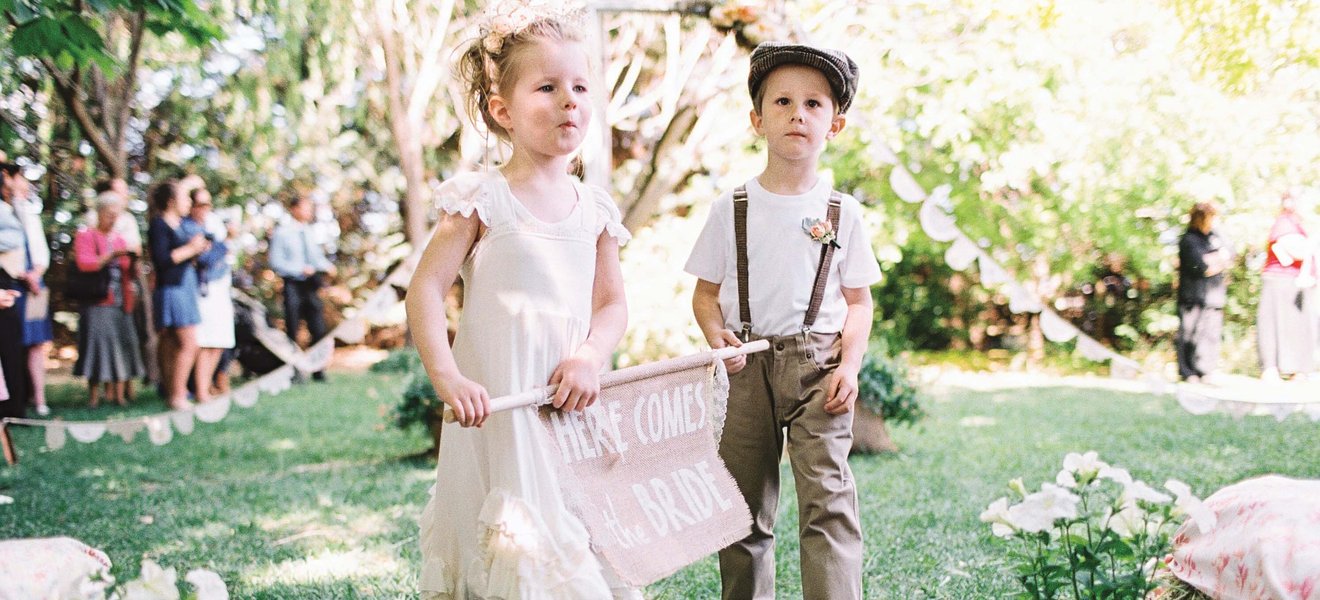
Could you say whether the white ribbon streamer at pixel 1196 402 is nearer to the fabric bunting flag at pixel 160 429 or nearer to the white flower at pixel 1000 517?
the white flower at pixel 1000 517

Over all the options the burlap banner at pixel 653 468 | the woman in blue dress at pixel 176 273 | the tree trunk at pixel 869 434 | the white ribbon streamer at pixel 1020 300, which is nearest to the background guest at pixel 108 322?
the woman in blue dress at pixel 176 273

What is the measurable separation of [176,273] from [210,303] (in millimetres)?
500

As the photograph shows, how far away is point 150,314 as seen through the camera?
413 inches

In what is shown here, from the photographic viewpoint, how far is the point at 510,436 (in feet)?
6.38

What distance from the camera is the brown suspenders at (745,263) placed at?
2.46 meters

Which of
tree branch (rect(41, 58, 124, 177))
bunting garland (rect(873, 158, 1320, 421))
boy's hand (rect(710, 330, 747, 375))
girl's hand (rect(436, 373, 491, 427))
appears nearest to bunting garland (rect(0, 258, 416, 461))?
bunting garland (rect(873, 158, 1320, 421))

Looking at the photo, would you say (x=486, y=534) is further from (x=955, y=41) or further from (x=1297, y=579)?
(x=955, y=41)

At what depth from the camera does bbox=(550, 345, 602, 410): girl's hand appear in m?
1.94

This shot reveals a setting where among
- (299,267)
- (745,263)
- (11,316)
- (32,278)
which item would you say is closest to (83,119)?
(299,267)

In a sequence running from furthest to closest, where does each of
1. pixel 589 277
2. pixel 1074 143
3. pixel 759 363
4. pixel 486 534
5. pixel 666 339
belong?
pixel 1074 143, pixel 666 339, pixel 759 363, pixel 589 277, pixel 486 534

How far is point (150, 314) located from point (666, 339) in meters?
6.15

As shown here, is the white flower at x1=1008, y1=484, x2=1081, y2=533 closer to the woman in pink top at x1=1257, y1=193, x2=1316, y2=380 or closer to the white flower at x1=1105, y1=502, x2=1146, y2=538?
the white flower at x1=1105, y1=502, x2=1146, y2=538

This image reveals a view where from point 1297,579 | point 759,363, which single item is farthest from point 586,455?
point 1297,579

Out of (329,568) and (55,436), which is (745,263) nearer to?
(329,568)
